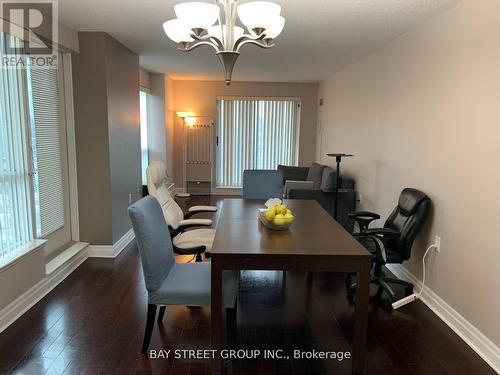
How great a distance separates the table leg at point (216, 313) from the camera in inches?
79.9

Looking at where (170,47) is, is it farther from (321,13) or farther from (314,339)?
(314,339)

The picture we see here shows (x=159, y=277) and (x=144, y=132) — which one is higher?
(x=144, y=132)

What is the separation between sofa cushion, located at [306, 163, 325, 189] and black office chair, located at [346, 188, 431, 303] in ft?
8.67

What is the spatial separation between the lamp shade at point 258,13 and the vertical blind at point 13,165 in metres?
1.89

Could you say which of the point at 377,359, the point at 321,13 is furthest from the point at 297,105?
the point at 377,359

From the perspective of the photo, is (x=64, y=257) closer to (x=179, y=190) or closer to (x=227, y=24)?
(x=227, y=24)

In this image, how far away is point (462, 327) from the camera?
258cm

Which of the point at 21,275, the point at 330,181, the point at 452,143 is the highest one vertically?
the point at 452,143

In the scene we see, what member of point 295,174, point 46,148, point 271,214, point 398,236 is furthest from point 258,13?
point 295,174

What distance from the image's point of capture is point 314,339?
251 centimetres

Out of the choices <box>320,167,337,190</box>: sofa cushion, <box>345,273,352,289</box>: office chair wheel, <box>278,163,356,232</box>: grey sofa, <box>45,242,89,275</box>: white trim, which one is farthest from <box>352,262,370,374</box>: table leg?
<box>320,167,337,190</box>: sofa cushion

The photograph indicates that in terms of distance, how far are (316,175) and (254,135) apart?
7.36 ft

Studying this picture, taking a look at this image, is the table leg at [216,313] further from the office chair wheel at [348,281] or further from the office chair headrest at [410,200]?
the office chair headrest at [410,200]

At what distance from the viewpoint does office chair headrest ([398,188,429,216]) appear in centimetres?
304
